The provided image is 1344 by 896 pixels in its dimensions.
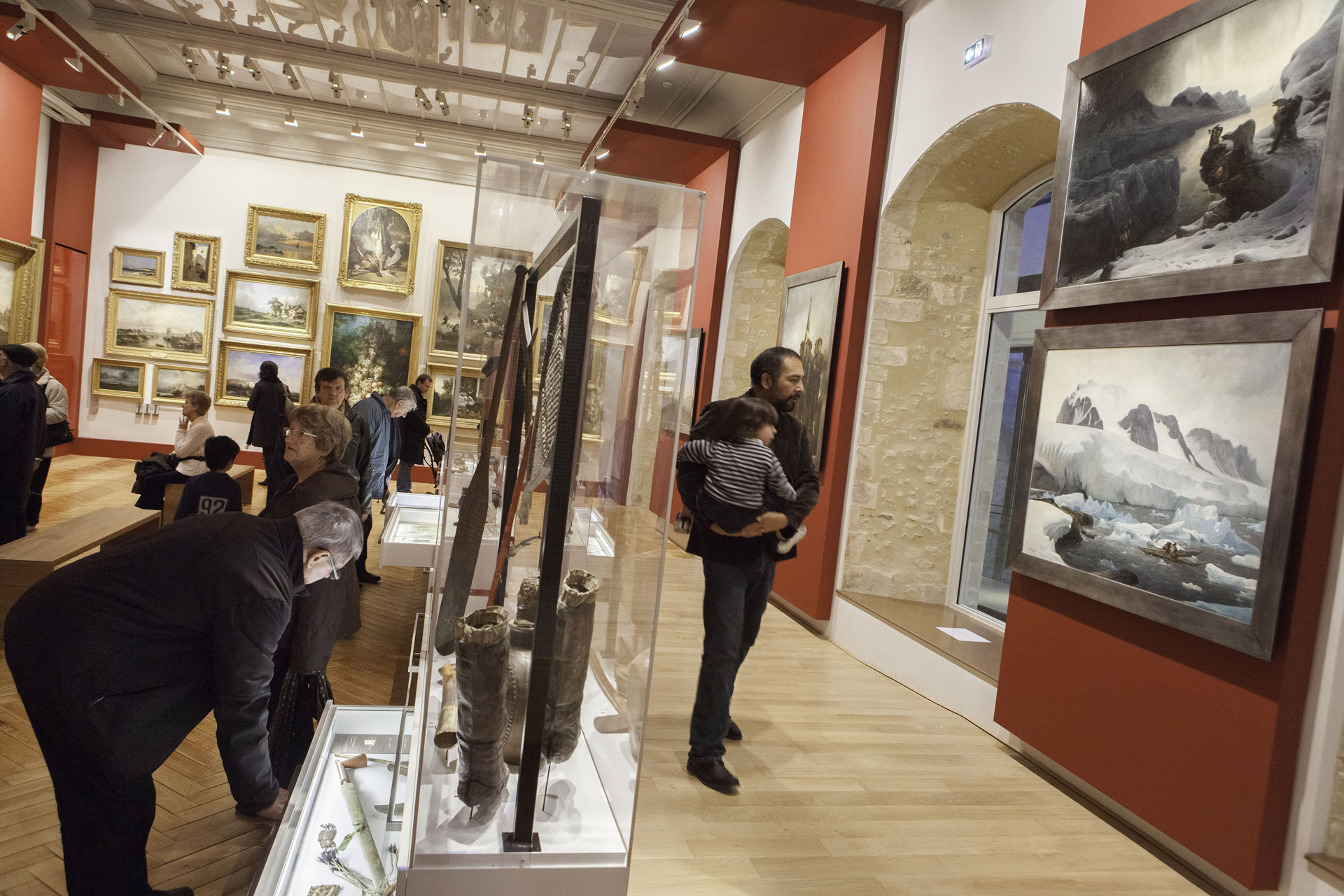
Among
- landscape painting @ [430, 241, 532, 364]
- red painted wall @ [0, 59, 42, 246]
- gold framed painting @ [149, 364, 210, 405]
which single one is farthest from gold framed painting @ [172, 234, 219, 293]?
landscape painting @ [430, 241, 532, 364]

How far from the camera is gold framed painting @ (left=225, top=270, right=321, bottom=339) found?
45.4 feet

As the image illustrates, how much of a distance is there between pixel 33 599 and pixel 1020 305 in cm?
628

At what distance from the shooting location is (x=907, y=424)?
696 cm

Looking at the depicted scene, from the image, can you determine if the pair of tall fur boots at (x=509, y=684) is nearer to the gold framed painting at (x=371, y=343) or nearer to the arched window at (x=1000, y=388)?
the arched window at (x=1000, y=388)

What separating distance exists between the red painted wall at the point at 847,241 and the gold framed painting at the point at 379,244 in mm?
8719

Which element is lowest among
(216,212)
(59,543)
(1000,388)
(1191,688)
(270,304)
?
(59,543)

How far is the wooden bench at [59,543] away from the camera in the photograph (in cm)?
484

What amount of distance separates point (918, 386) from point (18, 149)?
11307 mm

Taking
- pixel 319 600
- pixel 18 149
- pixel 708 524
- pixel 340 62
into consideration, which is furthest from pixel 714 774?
pixel 18 149

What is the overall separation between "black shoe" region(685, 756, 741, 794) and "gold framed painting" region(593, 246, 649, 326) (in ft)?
8.15

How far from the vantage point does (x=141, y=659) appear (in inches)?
86.6

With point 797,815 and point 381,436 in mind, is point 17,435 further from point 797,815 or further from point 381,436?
point 797,815

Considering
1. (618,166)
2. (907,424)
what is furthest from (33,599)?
(618,166)

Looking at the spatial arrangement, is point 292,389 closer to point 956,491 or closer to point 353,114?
point 353,114
